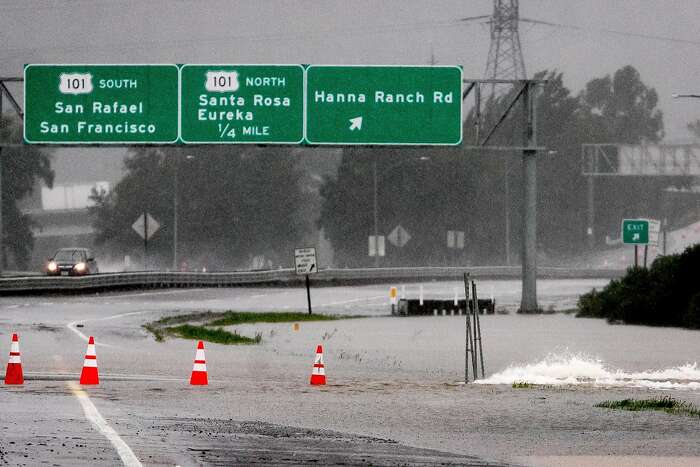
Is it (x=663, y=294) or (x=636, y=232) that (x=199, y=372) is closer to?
(x=663, y=294)

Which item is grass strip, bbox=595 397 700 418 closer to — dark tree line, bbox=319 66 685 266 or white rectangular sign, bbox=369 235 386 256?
white rectangular sign, bbox=369 235 386 256

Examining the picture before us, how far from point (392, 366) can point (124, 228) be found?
356 feet

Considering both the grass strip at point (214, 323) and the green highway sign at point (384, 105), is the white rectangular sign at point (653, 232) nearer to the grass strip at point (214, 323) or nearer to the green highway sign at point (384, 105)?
the green highway sign at point (384, 105)

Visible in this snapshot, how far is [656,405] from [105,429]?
6.83 metres

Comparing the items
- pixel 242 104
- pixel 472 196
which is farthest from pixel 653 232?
pixel 472 196

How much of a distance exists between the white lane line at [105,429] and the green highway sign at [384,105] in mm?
31963

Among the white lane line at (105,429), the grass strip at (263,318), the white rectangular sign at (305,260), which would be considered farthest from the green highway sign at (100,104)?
the white lane line at (105,429)

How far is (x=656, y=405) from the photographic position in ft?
57.4

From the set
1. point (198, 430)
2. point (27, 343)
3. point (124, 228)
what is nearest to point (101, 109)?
point (27, 343)

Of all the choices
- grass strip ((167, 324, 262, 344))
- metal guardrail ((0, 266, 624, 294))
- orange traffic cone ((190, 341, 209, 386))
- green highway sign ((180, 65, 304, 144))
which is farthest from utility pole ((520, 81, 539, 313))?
orange traffic cone ((190, 341, 209, 386))

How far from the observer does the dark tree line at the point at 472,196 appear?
13312 centimetres

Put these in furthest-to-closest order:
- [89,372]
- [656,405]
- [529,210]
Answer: [529,210]
[89,372]
[656,405]

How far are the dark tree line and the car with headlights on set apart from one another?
55.6 meters

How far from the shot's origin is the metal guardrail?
62844mm
